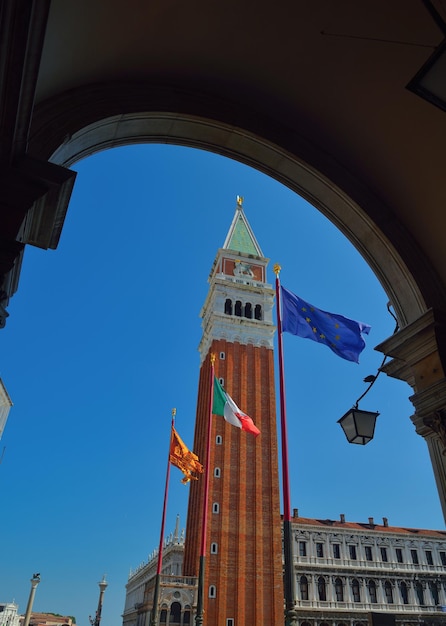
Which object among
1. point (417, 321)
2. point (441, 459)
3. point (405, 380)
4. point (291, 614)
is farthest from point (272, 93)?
point (291, 614)

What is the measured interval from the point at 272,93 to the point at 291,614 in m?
6.38

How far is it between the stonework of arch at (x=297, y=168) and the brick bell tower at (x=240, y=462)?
28.0 m

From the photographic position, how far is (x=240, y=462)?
38.7 m

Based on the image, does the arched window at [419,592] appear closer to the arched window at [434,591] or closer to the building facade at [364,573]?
the building facade at [364,573]

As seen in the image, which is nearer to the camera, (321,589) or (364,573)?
(321,589)

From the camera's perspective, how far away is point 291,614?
637 centimetres

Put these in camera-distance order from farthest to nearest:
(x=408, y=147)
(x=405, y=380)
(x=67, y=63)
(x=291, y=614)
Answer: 1. (x=291, y=614)
2. (x=405, y=380)
3. (x=408, y=147)
4. (x=67, y=63)

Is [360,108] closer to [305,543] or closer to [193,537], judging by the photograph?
[193,537]

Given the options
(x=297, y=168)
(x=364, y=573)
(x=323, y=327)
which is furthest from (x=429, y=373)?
(x=364, y=573)

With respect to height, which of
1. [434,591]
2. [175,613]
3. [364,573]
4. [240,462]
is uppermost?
[240,462]

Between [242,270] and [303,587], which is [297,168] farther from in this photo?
[242,270]

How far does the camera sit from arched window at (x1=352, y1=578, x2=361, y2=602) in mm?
40094

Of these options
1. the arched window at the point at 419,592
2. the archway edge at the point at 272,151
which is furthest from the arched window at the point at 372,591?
the archway edge at the point at 272,151

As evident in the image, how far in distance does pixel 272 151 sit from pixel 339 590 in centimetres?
4444
